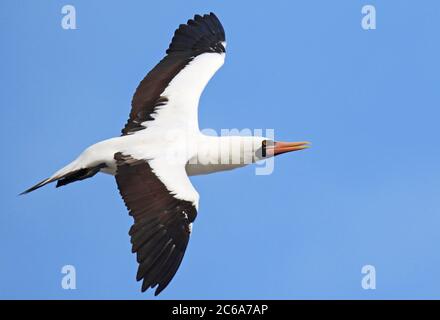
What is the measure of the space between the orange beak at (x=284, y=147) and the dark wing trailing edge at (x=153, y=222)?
2553 millimetres

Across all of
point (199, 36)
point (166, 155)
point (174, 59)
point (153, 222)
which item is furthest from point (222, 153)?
point (199, 36)

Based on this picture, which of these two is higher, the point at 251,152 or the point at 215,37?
the point at 215,37

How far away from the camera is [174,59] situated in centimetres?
1772

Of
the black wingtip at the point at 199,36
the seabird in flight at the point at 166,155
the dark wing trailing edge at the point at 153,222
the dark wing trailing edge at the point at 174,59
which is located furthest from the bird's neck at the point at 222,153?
the black wingtip at the point at 199,36

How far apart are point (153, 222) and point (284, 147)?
3519mm

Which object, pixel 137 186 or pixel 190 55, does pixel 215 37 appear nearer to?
pixel 190 55

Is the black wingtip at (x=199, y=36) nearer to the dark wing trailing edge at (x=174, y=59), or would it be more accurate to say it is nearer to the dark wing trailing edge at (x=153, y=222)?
the dark wing trailing edge at (x=174, y=59)

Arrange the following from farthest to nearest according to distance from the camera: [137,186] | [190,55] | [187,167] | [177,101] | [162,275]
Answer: [190,55], [177,101], [187,167], [137,186], [162,275]

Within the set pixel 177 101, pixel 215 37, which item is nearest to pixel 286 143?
pixel 177 101

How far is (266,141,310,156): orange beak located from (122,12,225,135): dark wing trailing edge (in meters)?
1.95

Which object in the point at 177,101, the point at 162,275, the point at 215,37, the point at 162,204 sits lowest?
the point at 162,275

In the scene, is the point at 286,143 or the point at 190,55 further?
the point at 190,55

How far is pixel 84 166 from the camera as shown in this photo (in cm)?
1515

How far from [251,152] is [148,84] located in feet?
7.37
